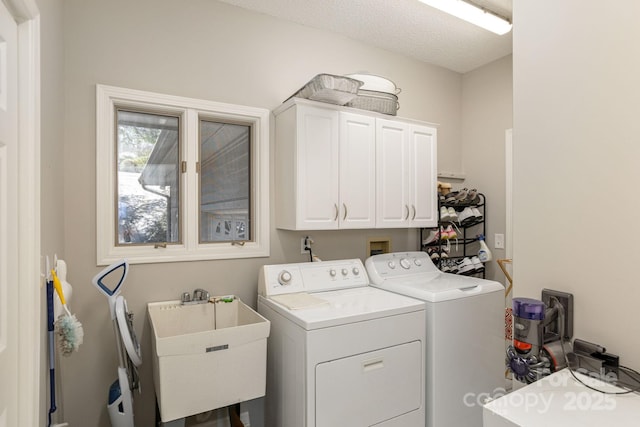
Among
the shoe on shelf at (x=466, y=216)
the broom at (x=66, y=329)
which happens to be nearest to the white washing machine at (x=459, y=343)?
the shoe on shelf at (x=466, y=216)

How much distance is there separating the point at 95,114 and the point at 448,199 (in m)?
2.64

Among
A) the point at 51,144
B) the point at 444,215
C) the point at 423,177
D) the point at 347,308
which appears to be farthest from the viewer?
the point at 444,215

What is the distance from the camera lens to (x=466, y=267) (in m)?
3.02

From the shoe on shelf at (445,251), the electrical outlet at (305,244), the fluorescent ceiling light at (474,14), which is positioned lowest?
the shoe on shelf at (445,251)

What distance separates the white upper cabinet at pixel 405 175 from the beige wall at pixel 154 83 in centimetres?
43

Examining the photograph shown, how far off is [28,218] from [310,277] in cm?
152

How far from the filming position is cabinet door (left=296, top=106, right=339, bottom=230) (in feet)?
7.30

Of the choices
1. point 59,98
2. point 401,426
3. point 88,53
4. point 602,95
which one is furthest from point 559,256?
point 88,53

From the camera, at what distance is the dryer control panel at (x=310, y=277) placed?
2.19m

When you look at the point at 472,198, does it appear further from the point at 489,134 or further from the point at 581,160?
the point at 581,160

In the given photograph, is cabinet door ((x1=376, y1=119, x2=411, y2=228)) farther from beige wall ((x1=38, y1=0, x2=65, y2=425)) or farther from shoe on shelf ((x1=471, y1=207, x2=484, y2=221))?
beige wall ((x1=38, y1=0, x2=65, y2=425))

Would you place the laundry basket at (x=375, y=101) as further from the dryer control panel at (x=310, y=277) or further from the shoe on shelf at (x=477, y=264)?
the shoe on shelf at (x=477, y=264)

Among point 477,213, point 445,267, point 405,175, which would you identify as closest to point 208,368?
point 405,175

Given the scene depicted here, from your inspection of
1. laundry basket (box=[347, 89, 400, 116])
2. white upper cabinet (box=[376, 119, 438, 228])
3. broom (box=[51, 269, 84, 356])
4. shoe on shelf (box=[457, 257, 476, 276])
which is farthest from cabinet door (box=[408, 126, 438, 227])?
broom (box=[51, 269, 84, 356])
